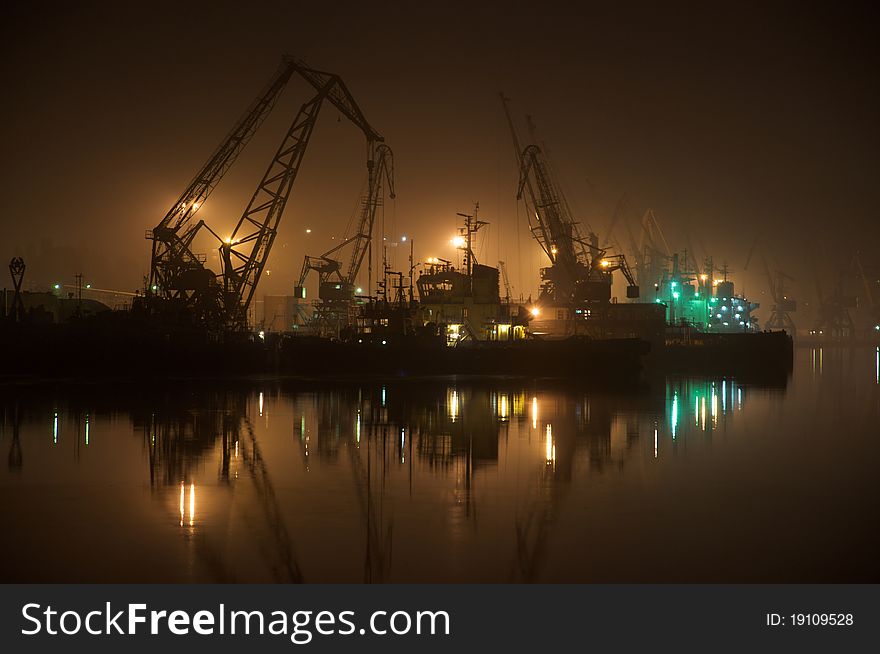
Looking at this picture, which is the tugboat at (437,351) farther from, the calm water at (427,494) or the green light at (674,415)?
the calm water at (427,494)

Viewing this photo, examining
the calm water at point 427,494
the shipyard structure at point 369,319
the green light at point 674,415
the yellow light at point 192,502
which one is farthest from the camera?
the shipyard structure at point 369,319

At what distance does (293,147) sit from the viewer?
246 ft

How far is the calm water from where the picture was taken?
13.2m

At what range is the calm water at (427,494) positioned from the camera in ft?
43.2

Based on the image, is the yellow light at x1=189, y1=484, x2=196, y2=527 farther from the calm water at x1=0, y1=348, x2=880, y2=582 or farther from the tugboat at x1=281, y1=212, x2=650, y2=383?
the tugboat at x1=281, y1=212, x2=650, y2=383

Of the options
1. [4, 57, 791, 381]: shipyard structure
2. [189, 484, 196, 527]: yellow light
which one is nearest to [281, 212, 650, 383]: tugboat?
[4, 57, 791, 381]: shipyard structure

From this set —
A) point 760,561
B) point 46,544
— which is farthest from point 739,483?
point 46,544

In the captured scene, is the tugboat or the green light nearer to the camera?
the green light

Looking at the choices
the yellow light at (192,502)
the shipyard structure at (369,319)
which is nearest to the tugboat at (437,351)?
the shipyard structure at (369,319)

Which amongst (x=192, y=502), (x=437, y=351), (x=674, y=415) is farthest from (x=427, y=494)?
(x=437, y=351)

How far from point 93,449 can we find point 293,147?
177ft

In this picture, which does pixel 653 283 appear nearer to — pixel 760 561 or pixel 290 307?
pixel 290 307

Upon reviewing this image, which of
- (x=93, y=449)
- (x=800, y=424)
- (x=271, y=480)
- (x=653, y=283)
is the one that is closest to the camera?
(x=271, y=480)

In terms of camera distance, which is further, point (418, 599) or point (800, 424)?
point (800, 424)
